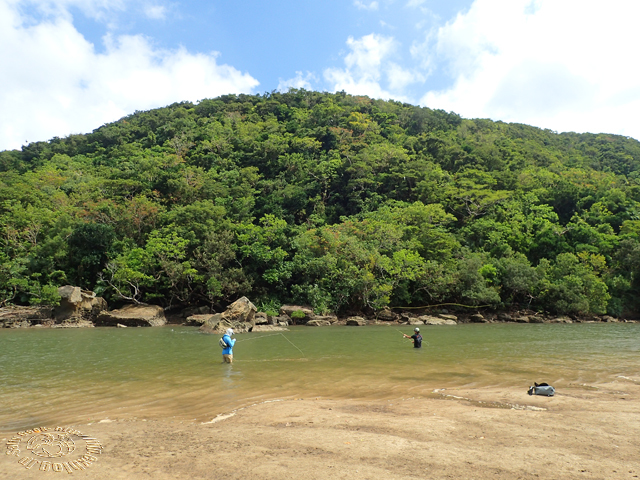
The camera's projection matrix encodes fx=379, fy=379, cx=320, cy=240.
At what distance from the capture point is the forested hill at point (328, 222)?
35594 millimetres

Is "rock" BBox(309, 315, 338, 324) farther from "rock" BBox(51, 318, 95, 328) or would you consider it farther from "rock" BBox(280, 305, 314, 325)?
"rock" BBox(51, 318, 95, 328)

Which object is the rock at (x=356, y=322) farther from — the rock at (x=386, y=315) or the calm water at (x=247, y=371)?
the calm water at (x=247, y=371)

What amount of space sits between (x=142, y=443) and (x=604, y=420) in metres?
7.79

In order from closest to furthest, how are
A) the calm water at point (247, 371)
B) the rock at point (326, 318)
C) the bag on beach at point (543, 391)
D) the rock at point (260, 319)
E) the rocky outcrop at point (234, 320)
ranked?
the calm water at point (247, 371) → the bag on beach at point (543, 391) → the rocky outcrop at point (234, 320) → the rock at point (260, 319) → the rock at point (326, 318)

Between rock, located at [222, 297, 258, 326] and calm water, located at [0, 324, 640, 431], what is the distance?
6.81 meters

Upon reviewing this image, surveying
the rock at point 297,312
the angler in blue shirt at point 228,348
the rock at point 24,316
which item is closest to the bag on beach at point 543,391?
the angler in blue shirt at point 228,348

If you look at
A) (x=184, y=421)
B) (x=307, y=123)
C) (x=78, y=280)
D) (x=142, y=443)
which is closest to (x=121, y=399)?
(x=184, y=421)

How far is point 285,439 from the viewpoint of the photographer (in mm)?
5930

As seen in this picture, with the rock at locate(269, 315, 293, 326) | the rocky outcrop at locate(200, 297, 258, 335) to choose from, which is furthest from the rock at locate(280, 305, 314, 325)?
the rocky outcrop at locate(200, 297, 258, 335)

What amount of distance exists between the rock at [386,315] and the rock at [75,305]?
81.6 ft

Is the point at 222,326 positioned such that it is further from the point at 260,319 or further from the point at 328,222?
the point at 328,222

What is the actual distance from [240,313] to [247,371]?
51.8 ft

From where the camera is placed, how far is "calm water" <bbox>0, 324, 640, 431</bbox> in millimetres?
8609

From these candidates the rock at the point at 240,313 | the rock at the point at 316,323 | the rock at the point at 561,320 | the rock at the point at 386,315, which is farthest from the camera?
the rock at the point at 386,315
